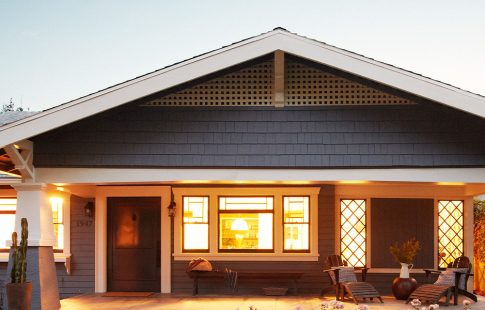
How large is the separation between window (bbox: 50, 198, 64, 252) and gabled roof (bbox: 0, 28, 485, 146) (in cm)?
457

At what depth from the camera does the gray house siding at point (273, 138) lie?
1162cm

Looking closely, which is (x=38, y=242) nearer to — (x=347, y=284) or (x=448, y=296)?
(x=347, y=284)

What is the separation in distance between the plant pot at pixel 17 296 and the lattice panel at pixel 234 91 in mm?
3531

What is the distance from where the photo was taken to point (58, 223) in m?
15.4

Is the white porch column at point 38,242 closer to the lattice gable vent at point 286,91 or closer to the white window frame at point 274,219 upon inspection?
the lattice gable vent at point 286,91

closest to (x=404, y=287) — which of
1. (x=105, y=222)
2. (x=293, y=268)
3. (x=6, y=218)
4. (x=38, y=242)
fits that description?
(x=293, y=268)

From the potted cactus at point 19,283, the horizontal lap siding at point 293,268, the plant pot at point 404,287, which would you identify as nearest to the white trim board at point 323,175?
the potted cactus at point 19,283

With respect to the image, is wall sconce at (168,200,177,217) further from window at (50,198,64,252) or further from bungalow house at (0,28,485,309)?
window at (50,198,64,252)

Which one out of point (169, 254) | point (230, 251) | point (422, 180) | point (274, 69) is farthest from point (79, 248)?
point (422, 180)

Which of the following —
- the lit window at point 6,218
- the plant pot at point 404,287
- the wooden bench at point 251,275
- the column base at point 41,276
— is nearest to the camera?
the column base at point 41,276

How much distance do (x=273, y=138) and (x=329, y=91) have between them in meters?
1.18

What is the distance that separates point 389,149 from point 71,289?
746cm

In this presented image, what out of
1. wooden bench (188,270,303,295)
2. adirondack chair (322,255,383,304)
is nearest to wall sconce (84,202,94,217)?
wooden bench (188,270,303,295)

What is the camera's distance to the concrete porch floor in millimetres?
12373
